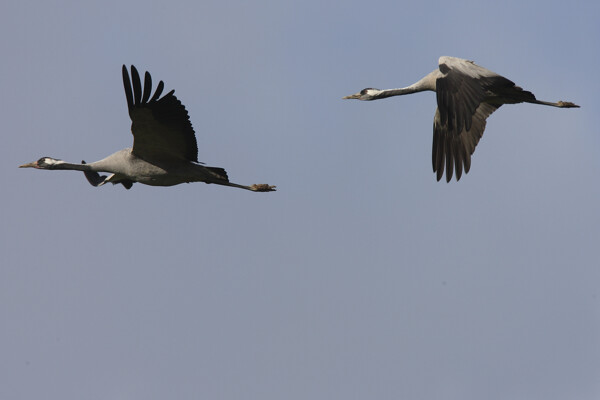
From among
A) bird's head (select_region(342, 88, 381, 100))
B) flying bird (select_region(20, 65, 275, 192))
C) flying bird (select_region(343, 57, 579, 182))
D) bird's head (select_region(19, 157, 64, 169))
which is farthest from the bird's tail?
bird's head (select_region(342, 88, 381, 100))

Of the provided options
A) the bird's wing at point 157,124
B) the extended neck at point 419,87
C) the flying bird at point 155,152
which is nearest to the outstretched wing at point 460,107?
the extended neck at point 419,87

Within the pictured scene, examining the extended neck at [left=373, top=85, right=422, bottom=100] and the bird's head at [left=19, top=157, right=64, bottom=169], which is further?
the extended neck at [left=373, top=85, right=422, bottom=100]

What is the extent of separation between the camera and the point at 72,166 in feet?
54.9

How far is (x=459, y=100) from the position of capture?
15.7 metres

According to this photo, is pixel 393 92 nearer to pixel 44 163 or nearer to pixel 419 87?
pixel 419 87

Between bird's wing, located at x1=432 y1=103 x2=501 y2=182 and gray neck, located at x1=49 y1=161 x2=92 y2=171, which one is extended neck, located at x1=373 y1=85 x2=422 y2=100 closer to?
bird's wing, located at x1=432 y1=103 x2=501 y2=182

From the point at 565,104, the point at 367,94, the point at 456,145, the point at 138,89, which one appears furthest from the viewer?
the point at 367,94

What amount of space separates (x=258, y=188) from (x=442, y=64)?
3.32 m

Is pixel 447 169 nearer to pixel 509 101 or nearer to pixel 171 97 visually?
pixel 509 101

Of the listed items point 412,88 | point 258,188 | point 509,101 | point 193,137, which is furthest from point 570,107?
point 193,137

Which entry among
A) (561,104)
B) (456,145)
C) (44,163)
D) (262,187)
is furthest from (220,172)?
(561,104)

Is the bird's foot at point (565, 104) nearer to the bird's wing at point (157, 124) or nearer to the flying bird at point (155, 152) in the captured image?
the flying bird at point (155, 152)

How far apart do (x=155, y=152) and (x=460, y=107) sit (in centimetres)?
439

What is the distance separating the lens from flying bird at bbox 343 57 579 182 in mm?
15656
